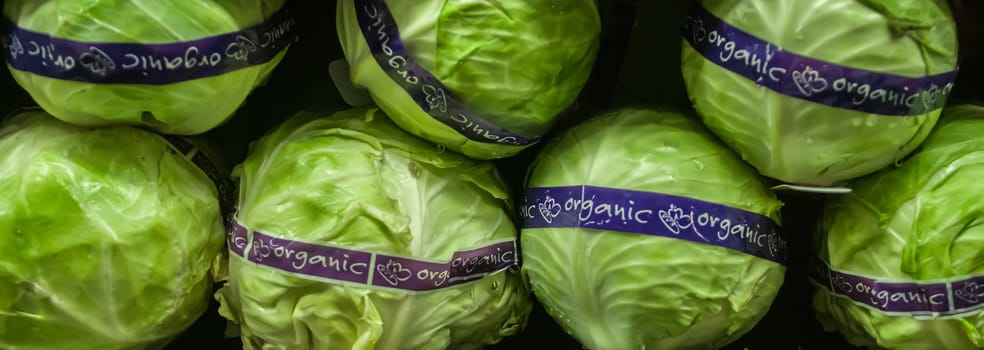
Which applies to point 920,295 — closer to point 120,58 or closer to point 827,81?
point 827,81

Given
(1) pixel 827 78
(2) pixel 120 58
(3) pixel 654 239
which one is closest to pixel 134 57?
(2) pixel 120 58

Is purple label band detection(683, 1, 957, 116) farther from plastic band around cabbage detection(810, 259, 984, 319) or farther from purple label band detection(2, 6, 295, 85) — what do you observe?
purple label band detection(2, 6, 295, 85)

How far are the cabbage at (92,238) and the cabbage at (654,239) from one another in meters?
0.59

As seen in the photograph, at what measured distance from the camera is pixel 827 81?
105 cm

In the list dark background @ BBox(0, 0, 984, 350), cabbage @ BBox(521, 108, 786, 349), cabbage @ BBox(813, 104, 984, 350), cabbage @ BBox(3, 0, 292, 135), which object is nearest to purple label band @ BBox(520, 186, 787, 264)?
cabbage @ BBox(521, 108, 786, 349)

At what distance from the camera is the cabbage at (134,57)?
1069 millimetres

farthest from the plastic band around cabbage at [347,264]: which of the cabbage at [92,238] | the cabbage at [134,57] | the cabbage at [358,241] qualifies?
the cabbage at [134,57]

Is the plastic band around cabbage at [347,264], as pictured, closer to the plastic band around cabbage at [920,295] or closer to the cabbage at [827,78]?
the cabbage at [827,78]

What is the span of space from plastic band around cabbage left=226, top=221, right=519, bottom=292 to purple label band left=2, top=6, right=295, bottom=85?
0.26 meters

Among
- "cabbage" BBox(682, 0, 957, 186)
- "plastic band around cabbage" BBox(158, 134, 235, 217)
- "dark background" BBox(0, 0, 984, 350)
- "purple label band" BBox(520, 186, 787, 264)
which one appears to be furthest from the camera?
"dark background" BBox(0, 0, 984, 350)

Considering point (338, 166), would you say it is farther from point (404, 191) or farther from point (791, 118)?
point (791, 118)

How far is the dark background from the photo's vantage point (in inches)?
63.2

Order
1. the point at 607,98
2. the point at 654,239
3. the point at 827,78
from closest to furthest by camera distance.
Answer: the point at 827,78
the point at 654,239
the point at 607,98

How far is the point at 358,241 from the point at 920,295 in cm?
84
